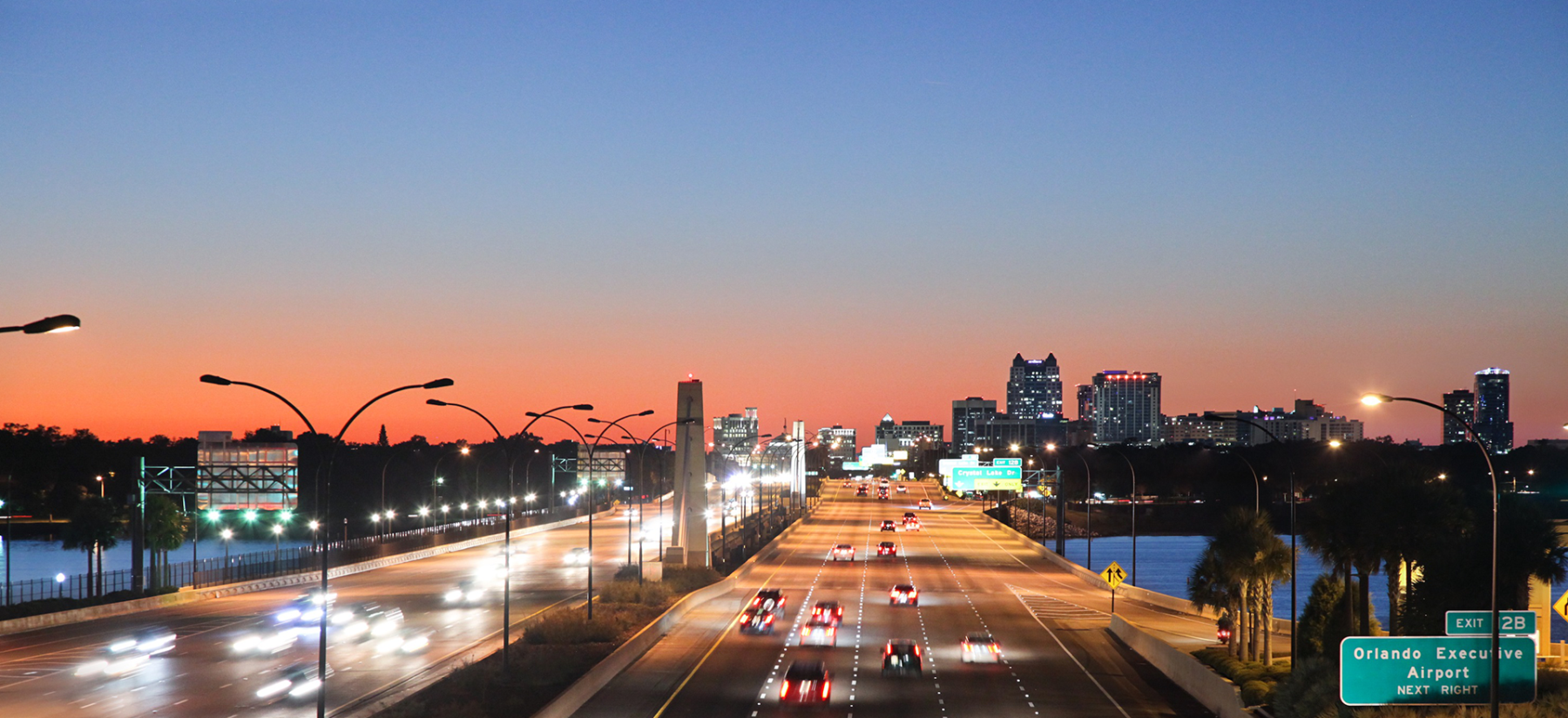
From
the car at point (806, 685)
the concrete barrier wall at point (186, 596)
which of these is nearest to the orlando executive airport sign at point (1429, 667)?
the car at point (806, 685)

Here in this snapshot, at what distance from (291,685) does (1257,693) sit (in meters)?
27.2

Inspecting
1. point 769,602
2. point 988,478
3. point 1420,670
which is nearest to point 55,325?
point 1420,670

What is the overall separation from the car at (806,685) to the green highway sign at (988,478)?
8208cm

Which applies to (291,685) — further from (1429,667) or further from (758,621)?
(1429,667)

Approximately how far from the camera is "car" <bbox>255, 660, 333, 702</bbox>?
35.8 meters

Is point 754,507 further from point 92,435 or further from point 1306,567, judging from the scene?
point 92,435

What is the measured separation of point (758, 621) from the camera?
55406 millimetres

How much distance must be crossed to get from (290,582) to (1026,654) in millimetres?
47698

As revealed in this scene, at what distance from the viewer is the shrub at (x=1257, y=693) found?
1329 inches

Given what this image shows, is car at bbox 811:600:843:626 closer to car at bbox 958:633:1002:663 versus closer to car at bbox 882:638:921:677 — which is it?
car at bbox 958:633:1002:663

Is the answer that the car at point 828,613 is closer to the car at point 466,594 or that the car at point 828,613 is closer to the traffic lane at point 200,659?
the traffic lane at point 200,659

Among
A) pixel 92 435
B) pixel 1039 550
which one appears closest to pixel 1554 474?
pixel 1039 550

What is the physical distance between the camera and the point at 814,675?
125ft

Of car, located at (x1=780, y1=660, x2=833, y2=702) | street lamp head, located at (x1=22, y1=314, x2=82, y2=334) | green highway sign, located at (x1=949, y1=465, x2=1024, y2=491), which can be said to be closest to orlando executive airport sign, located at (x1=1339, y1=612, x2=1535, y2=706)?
car, located at (x1=780, y1=660, x2=833, y2=702)
